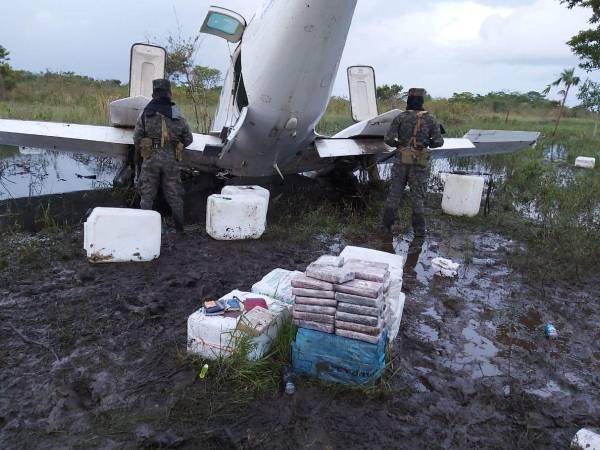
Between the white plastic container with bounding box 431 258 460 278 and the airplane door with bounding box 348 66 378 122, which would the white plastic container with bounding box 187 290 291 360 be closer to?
the white plastic container with bounding box 431 258 460 278

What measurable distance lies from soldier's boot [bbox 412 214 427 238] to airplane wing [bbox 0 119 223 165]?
3154mm

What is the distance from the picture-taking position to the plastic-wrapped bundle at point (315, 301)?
312cm

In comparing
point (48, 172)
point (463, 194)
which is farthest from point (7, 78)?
point (463, 194)

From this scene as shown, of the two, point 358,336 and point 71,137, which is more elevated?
point 71,137

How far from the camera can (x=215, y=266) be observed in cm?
529

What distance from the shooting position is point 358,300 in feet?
9.99

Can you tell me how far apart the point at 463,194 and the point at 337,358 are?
548 centimetres

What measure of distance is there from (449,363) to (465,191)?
4772mm

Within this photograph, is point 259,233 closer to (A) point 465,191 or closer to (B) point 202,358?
(B) point 202,358

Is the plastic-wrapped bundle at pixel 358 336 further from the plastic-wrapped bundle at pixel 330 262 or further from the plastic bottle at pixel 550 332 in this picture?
the plastic bottle at pixel 550 332

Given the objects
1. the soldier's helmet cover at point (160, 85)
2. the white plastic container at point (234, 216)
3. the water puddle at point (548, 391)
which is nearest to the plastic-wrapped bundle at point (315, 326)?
the water puddle at point (548, 391)

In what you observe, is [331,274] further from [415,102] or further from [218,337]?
[415,102]

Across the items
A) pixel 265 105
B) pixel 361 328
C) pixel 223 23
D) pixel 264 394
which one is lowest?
pixel 264 394

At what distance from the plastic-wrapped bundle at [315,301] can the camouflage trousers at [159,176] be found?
3520 millimetres
